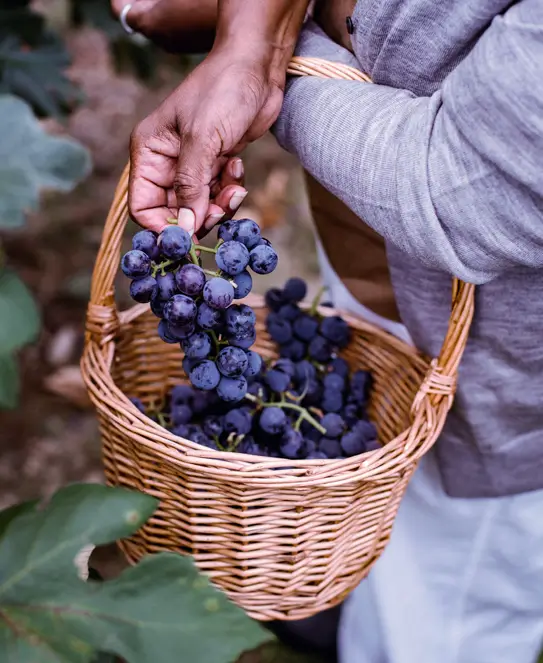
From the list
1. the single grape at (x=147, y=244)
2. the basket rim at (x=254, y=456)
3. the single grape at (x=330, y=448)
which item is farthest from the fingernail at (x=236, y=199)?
the single grape at (x=330, y=448)

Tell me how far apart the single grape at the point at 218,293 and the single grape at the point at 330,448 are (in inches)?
13.3

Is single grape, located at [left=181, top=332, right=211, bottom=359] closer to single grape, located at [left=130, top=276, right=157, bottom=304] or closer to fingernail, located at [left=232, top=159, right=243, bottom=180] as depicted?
single grape, located at [left=130, top=276, right=157, bottom=304]

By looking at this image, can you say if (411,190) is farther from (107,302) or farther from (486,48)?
(107,302)

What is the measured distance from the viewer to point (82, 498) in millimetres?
589

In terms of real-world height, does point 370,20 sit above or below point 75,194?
above

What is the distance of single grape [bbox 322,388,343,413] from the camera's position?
41.1 inches

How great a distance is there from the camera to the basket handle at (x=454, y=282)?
0.84 m

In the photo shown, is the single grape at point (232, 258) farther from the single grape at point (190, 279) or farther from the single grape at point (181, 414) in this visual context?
the single grape at point (181, 414)

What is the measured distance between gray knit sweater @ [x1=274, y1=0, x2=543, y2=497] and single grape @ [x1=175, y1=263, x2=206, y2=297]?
0.66 feet

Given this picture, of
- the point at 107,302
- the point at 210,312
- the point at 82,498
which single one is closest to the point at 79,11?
the point at 107,302

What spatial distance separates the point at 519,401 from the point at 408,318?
0.19 meters

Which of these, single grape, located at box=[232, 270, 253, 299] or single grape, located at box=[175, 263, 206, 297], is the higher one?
single grape, located at box=[175, 263, 206, 297]

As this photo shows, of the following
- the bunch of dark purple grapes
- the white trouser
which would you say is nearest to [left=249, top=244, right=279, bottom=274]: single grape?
the bunch of dark purple grapes

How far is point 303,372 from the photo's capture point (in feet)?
3.50
